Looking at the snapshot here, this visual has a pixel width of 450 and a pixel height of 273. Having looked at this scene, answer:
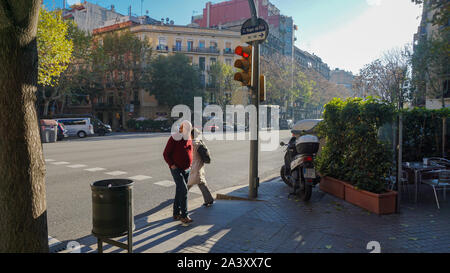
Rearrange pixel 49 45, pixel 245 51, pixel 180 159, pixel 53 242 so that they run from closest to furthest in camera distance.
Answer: pixel 53 242 < pixel 180 159 < pixel 245 51 < pixel 49 45

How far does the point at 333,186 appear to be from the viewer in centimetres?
648

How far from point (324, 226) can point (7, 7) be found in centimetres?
467

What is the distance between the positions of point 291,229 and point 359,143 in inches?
91.1

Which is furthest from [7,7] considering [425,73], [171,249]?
[425,73]

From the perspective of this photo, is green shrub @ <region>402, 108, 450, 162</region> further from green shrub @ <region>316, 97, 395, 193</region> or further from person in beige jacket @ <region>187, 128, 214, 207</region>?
person in beige jacket @ <region>187, 128, 214, 207</region>

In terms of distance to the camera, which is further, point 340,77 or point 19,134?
point 340,77

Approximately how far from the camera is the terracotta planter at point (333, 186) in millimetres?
6158

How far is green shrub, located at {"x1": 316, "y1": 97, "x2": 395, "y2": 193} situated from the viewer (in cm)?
541

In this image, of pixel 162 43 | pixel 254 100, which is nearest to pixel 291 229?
pixel 254 100

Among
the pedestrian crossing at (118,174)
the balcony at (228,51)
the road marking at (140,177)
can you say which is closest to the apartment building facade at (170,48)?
the balcony at (228,51)

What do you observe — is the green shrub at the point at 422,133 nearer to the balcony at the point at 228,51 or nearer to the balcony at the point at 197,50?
the balcony at the point at 197,50

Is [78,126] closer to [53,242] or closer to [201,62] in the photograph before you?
[53,242]

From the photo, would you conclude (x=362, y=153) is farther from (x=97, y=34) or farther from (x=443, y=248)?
(x=97, y=34)

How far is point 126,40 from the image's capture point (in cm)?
4156
